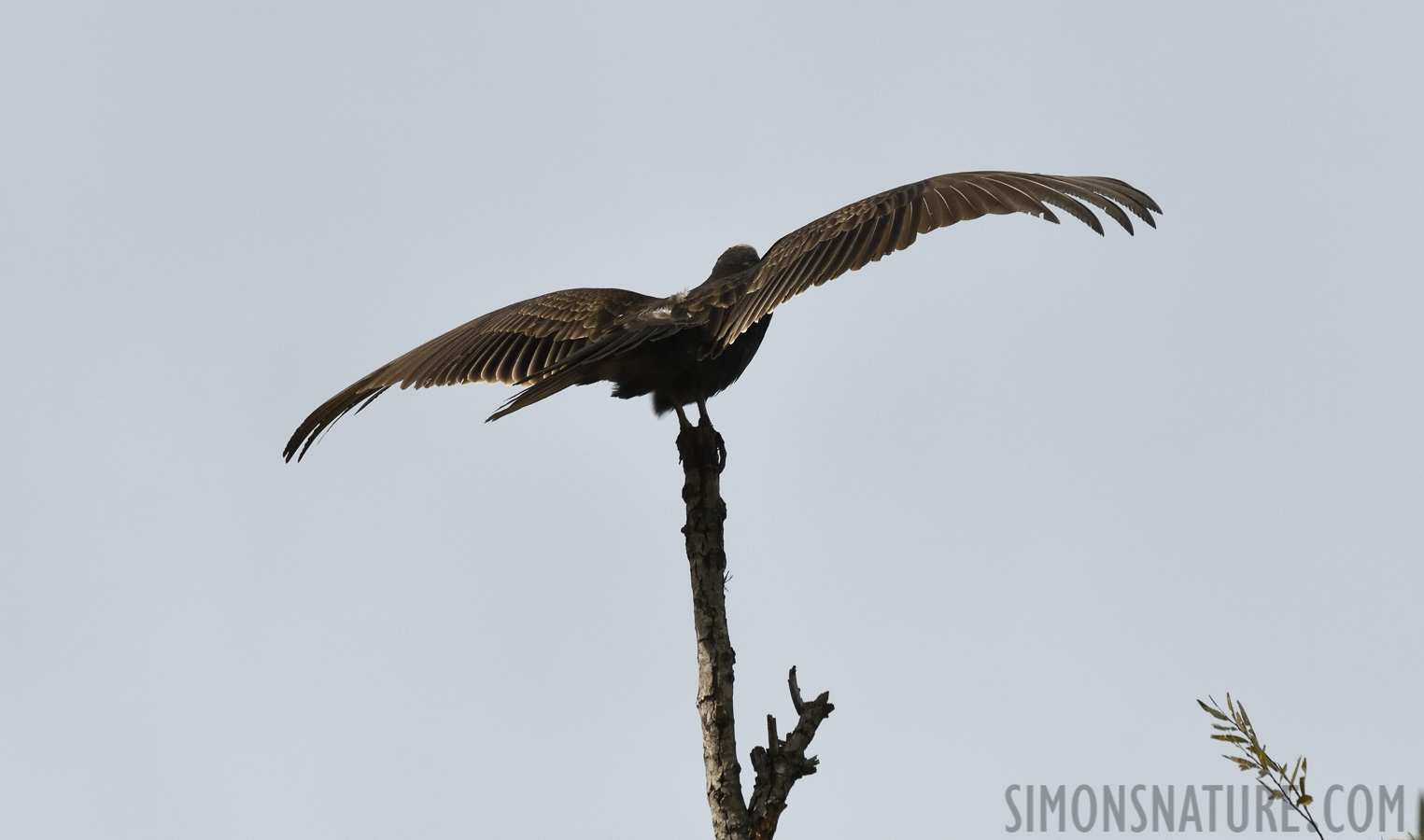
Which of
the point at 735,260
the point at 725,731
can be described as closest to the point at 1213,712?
the point at 725,731

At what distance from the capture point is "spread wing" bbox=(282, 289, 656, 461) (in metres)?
6.08

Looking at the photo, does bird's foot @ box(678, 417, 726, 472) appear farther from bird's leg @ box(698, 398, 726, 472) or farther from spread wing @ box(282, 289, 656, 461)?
spread wing @ box(282, 289, 656, 461)

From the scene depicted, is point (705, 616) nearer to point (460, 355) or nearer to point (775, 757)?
point (775, 757)

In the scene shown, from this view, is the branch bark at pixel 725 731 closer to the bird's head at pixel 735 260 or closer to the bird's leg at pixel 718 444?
the bird's leg at pixel 718 444

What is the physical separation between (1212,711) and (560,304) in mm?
4097

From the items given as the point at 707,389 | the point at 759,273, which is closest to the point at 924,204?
the point at 759,273

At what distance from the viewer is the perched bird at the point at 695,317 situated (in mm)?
4879

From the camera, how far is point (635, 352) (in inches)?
211

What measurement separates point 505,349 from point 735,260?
44.2 inches

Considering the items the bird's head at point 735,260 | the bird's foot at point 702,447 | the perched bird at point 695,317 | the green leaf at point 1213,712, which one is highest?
the bird's head at point 735,260

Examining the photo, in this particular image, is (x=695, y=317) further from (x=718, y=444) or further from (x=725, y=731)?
(x=725, y=731)

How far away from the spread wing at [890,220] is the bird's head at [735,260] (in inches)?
30.2

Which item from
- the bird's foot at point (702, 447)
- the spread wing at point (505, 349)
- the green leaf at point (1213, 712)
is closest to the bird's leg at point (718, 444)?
the bird's foot at point (702, 447)

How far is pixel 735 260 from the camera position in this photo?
252 inches
